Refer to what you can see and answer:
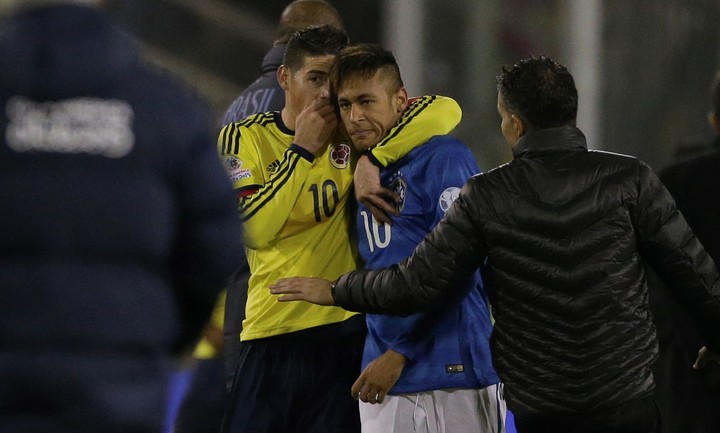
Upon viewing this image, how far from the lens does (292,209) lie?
4.14m

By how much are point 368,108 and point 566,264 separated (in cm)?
88

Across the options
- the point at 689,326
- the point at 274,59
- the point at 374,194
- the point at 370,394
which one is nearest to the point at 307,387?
the point at 370,394

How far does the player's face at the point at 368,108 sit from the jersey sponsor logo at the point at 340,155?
131mm

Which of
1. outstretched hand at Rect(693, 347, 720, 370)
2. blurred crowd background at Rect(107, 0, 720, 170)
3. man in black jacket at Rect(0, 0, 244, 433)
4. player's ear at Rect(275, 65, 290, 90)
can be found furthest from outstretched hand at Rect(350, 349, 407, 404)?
blurred crowd background at Rect(107, 0, 720, 170)

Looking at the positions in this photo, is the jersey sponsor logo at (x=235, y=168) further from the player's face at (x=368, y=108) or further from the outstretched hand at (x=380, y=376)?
the outstretched hand at (x=380, y=376)

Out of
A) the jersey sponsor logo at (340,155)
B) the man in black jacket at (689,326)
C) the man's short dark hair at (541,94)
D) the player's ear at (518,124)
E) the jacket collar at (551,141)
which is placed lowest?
the man in black jacket at (689,326)

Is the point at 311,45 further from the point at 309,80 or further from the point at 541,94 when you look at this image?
the point at 541,94

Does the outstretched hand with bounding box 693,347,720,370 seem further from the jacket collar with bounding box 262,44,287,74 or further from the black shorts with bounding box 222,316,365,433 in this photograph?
the jacket collar with bounding box 262,44,287,74

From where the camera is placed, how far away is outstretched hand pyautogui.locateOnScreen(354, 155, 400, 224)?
3.91 metres

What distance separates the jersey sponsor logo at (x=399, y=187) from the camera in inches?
154

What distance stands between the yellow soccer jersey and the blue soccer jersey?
12 centimetres

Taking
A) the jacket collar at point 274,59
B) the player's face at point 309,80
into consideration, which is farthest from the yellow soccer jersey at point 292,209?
the jacket collar at point 274,59

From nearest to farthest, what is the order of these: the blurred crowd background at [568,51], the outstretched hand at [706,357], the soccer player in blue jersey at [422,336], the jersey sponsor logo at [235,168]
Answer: the outstretched hand at [706,357] → the soccer player in blue jersey at [422,336] → the jersey sponsor logo at [235,168] → the blurred crowd background at [568,51]

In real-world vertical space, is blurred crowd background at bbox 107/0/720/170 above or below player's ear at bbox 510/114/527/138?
below
